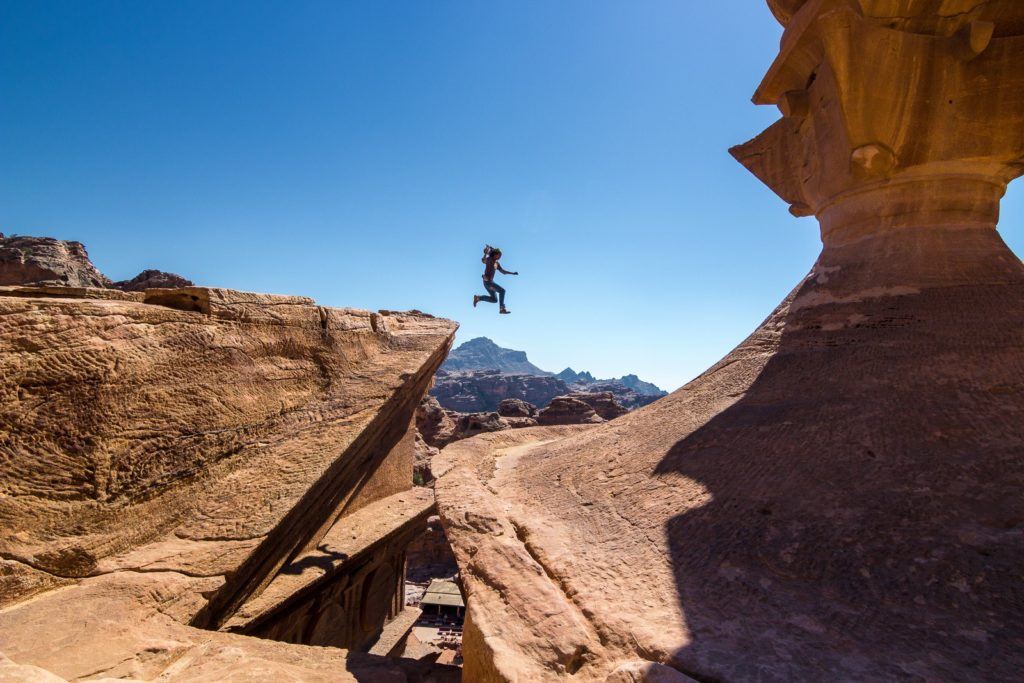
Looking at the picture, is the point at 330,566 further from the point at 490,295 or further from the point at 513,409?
the point at 513,409

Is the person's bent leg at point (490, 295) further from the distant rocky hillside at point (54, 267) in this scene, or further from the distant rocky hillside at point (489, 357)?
the distant rocky hillside at point (489, 357)

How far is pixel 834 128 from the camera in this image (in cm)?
231

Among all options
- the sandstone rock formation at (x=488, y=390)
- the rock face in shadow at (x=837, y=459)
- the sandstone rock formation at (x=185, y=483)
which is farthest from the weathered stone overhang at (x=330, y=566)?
the sandstone rock formation at (x=488, y=390)

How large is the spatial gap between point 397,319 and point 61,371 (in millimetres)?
2270

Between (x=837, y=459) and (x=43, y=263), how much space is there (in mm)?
21891

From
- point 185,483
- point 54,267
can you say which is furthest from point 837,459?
point 54,267

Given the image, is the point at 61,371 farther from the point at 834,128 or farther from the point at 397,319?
the point at 834,128

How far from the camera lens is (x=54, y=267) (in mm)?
15617

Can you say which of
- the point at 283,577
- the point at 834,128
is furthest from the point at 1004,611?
the point at 283,577

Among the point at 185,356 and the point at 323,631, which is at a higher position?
the point at 185,356

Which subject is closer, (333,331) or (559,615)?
(559,615)

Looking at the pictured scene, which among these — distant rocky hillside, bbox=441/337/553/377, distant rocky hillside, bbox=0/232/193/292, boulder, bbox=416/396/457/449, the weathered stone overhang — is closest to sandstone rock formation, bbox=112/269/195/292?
distant rocky hillside, bbox=0/232/193/292

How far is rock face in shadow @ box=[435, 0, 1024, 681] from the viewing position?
1.07m

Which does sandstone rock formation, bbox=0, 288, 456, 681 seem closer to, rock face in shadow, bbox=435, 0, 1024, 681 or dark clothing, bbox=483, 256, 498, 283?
rock face in shadow, bbox=435, 0, 1024, 681
